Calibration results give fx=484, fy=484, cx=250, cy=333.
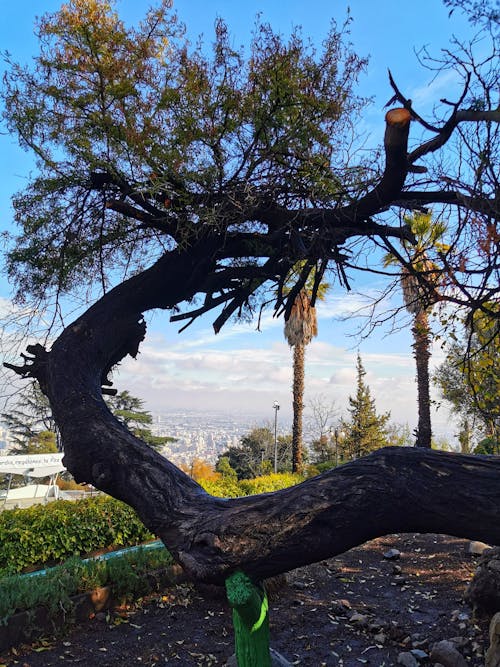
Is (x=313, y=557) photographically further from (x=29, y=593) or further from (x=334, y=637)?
(x=29, y=593)

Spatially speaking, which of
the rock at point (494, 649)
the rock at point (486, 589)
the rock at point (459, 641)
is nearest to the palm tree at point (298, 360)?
the rock at point (486, 589)

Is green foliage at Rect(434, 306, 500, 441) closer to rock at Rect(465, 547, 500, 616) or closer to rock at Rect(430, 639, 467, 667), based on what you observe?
rock at Rect(465, 547, 500, 616)

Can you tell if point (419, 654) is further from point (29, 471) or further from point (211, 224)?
point (29, 471)

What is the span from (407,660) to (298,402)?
13.8 meters

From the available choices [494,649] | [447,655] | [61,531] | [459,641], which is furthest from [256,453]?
[494,649]

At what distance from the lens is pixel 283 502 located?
1.72 meters

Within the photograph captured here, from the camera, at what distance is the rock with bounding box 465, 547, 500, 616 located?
4352 mm

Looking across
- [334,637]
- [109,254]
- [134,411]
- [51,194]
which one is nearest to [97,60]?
[51,194]

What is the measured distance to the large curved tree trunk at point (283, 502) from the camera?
1506 mm

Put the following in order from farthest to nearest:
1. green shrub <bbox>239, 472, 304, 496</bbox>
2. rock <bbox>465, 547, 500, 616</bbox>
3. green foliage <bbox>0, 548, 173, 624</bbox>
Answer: green shrub <bbox>239, 472, 304, 496</bbox>, green foliage <bbox>0, 548, 173, 624</bbox>, rock <bbox>465, 547, 500, 616</bbox>

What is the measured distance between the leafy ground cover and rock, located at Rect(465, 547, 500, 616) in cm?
14

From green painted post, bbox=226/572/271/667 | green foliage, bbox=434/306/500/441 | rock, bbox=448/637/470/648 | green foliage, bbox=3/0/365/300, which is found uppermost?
green foliage, bbox=3/0/365/300

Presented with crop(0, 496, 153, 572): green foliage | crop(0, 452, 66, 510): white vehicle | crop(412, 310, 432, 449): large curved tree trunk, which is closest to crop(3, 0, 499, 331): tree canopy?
crop(0, 496, 153, 572): green foliage

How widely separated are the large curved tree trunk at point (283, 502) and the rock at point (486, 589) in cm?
362
